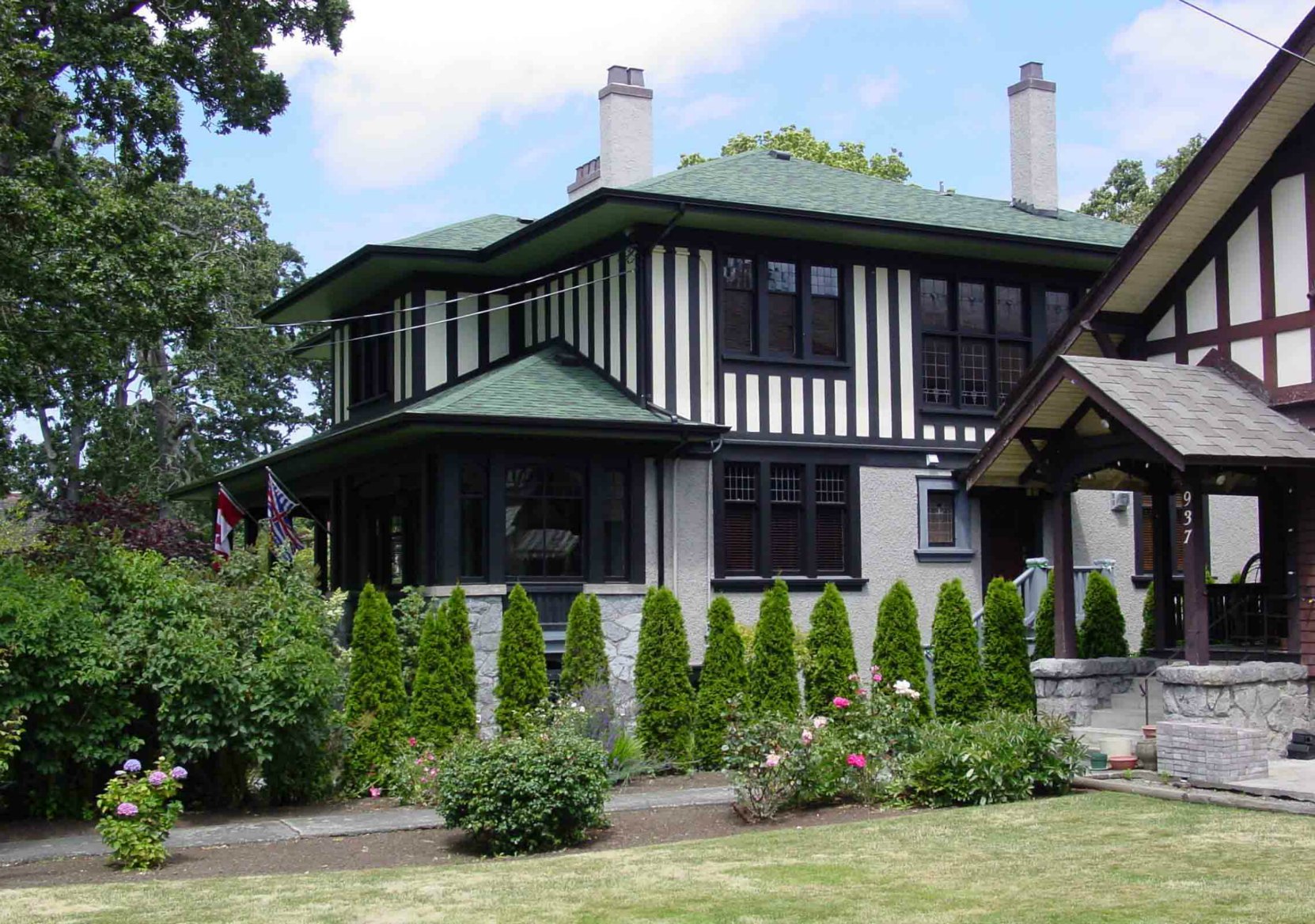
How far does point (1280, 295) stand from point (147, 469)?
32131 millimetres

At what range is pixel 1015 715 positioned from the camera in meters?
13.3

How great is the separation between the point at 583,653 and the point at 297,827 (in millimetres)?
4308

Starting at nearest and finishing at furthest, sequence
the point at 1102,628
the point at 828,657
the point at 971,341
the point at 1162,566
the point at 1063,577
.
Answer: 1. the point at 1063,577
2. the point at 1162,566
3. the point at 1102,628
4. the point at 828,657
5. the point at 971,341

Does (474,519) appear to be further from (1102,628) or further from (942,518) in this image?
(1102,628)

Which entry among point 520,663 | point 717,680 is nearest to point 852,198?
point 717,680

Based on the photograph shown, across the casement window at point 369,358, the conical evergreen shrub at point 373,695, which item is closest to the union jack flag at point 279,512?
the casement window at point 369,358

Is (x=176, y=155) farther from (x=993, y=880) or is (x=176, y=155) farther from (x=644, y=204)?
(x=993, y=880)

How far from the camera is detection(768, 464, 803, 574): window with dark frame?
19.4m

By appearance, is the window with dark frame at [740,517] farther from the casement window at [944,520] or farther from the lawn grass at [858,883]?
the lawn grass at [858,883]

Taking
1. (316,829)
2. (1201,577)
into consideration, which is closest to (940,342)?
(1201,577)

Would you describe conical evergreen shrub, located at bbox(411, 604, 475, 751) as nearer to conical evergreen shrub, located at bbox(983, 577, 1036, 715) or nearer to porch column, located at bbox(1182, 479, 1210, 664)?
conical evergreen shrub, located at bbox(983, 577, 1036, 715)

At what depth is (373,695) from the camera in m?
15.6

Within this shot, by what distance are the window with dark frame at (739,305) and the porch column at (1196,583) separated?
7442 mm

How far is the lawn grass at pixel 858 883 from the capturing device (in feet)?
27.1
